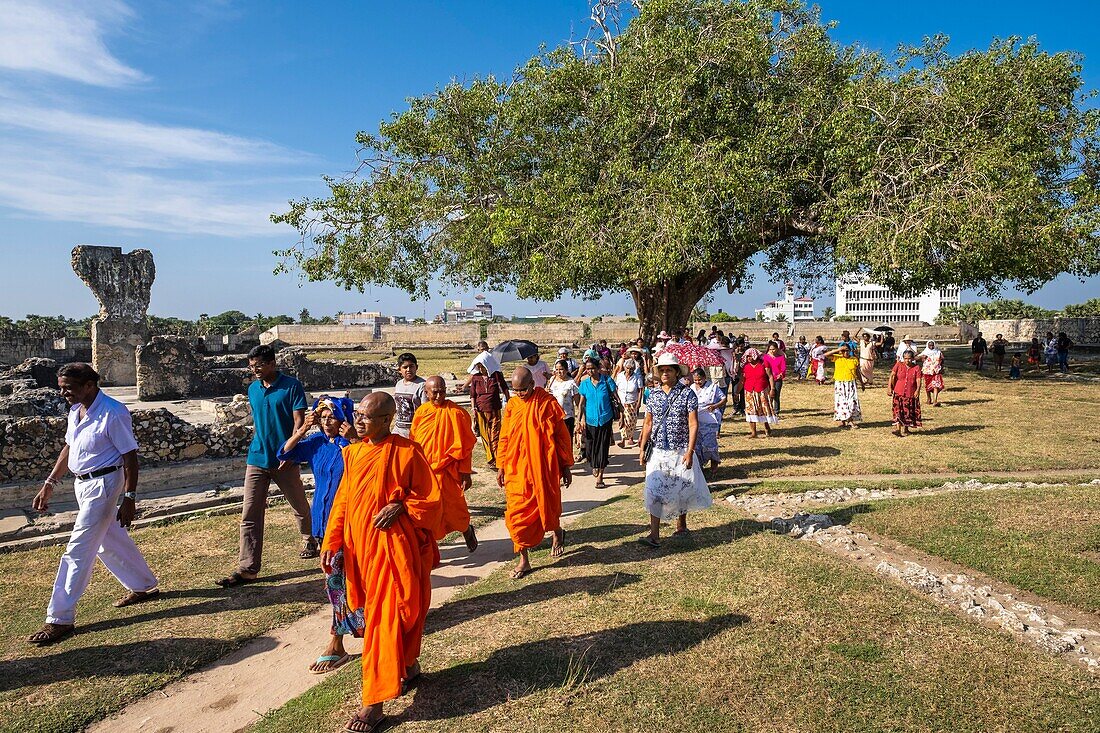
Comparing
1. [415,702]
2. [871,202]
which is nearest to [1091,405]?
[871,202]

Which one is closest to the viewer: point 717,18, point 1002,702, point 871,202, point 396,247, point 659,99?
point 1002,702

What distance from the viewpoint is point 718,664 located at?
12.3 ft

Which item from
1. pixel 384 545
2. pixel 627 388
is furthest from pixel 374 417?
pixel 627 388

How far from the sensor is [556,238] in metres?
16.9

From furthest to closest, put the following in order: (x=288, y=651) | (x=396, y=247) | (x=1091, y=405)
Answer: (x=396, y=247)
(x=1091, y=405)
(x=288, y=651)

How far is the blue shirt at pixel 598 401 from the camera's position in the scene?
27.4 ft

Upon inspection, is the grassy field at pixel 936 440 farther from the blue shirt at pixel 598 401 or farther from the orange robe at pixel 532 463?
the orange robe at pixel 532 463

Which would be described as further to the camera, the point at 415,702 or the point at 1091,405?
the point at 1091,405

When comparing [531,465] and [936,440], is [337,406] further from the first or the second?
[936,440]

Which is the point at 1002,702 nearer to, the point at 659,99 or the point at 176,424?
the point at 176,424

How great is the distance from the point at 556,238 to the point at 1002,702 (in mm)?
14679

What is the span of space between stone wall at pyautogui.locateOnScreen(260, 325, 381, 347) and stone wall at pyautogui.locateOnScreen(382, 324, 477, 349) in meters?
1.38

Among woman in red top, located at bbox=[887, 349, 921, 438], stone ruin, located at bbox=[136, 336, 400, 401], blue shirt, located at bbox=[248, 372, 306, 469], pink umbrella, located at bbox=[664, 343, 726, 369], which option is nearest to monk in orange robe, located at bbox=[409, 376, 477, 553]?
blue shirt, located at bbox=[248, 372, 306, 469]

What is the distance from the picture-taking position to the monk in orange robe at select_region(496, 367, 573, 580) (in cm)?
531
